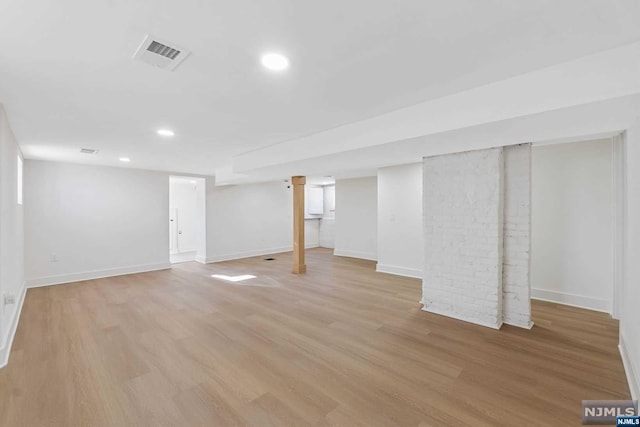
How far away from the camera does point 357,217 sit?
8.16 meters

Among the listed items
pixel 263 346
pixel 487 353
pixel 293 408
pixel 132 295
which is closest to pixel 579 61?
pixel 487 353

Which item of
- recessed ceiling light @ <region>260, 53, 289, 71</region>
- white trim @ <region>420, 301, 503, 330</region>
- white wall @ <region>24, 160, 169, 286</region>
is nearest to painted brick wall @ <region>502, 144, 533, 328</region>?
white trim @ <region>420, 301, 503, 330</region>

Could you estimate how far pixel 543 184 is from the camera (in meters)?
4.09

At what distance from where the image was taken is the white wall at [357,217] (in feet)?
25.7

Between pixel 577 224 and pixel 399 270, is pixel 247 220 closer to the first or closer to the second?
pixel 399 270

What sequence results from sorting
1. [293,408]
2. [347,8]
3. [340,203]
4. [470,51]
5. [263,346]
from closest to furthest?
[347,8] < [470,51] < [293,408] < [263,346] < [340,203]

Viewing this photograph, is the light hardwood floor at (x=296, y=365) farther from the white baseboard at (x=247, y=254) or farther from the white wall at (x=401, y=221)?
the white baseboard at (x=247, y=254)

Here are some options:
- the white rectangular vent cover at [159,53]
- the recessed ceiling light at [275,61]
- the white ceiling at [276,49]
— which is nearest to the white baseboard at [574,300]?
the white ceiling at [276,49]

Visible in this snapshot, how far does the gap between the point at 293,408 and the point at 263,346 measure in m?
0.98

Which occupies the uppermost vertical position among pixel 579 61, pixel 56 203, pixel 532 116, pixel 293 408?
pixel 579 61

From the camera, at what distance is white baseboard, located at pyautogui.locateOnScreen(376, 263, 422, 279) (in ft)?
18.5

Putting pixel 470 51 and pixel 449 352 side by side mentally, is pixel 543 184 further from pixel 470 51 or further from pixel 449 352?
pixel 470 51

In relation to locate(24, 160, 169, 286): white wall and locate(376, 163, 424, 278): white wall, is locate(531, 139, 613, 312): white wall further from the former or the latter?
locate(24, 160, 169, 286): white wall

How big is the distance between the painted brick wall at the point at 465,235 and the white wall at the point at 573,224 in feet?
4.70
